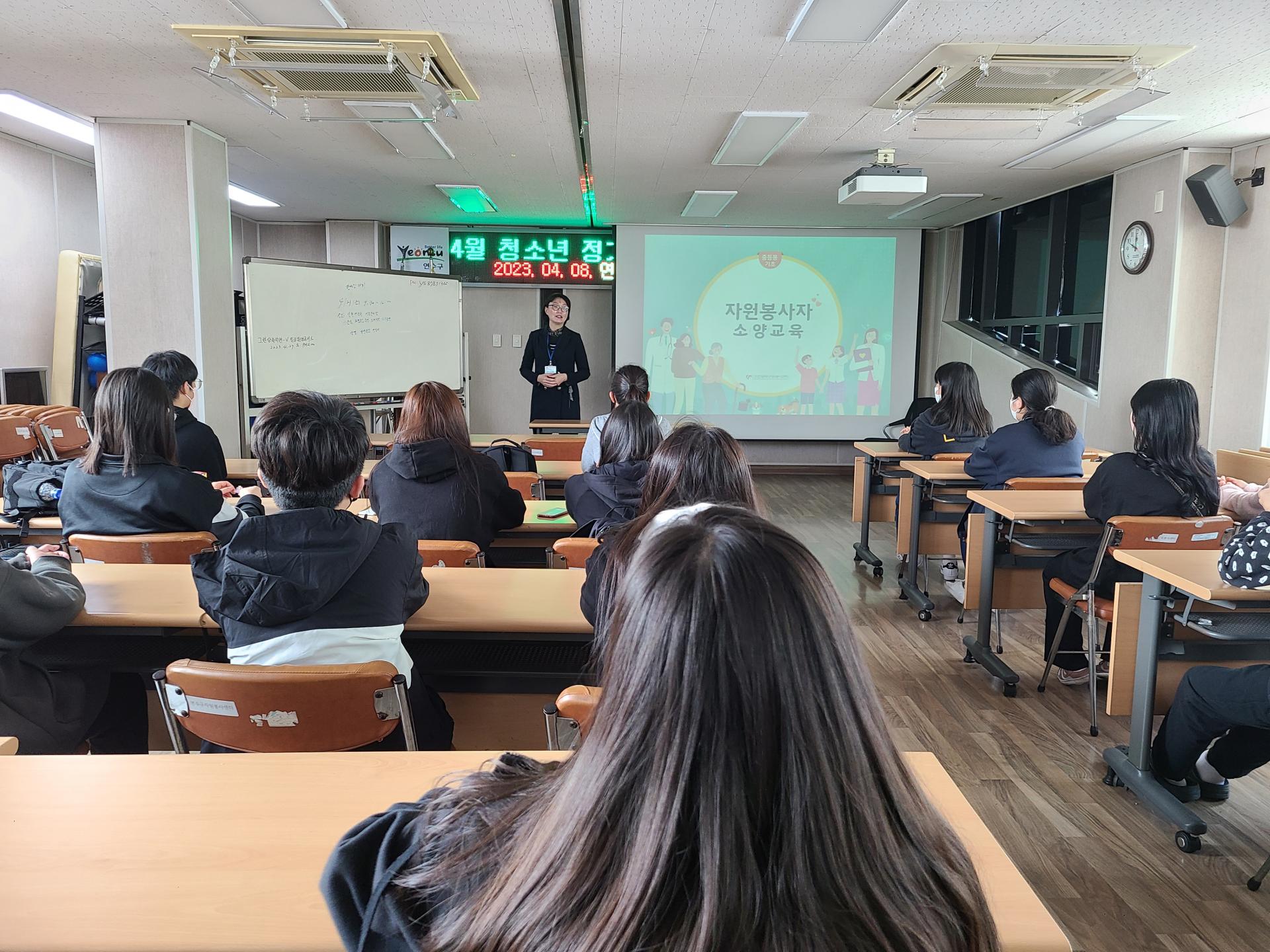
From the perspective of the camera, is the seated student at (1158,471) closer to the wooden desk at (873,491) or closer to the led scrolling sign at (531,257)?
the wooden desk at (873,491)

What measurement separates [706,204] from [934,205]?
1.96m

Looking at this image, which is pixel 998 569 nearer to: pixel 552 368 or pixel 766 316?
pixel 552 368

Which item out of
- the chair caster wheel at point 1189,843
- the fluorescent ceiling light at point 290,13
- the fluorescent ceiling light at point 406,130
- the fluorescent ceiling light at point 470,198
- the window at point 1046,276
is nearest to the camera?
the chair caster wheel at point 1189,843

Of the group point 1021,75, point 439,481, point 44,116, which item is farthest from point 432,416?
point 44,116

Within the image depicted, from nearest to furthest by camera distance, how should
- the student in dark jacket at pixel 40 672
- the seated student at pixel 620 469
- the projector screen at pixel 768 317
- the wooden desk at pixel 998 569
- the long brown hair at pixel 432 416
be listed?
Answer: 1. the student in dark jacket at pixel 40 672
2. the seated student at pixel 620 469
3. the long brown hair at pixel 432 416
4. the wooden desk at pixel 998 569
5. the projector screen at pixel 768 317

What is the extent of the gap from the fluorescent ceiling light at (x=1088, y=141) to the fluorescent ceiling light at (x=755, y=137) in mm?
1651

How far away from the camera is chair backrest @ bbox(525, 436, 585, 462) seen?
564 cm

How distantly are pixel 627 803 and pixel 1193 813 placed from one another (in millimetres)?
2580

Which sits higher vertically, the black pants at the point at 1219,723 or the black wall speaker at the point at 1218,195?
the black wall speaker at the point at 1218,195

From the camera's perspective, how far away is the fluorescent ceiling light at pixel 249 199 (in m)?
7.39

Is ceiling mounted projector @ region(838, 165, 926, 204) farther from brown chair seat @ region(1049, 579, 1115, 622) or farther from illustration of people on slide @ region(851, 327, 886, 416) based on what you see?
illustration of people on slide @ region(851, 327, 886, 416)

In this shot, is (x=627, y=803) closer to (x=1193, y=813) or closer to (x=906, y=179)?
(x=1193, y=813)

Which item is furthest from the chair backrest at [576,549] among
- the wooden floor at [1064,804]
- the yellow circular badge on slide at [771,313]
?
the yellow circular badge on slide at [771,313]

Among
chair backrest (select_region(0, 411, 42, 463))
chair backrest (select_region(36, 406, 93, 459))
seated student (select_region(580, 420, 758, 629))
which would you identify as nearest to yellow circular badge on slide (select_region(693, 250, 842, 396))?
chair backrest (select_region(36, 406, 93, 459))
